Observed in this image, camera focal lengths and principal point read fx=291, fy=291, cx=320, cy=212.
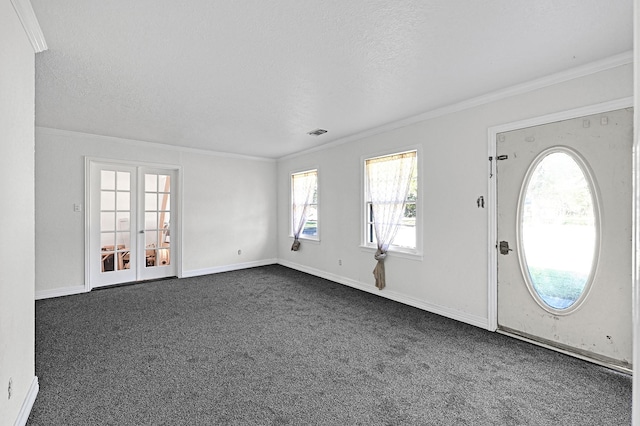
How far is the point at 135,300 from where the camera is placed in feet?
13.7

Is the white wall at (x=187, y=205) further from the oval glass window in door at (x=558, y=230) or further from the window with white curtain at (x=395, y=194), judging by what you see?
the oval glass window in door at (x=558, y=230)

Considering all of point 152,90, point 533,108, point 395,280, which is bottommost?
point 395,280

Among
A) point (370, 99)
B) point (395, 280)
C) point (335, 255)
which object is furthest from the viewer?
point (335, 255)

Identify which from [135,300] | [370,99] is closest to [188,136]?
[135,300]

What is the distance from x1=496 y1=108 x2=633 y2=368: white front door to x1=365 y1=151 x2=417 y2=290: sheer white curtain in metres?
1.24

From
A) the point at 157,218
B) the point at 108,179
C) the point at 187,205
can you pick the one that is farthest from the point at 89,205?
the point at 187,205

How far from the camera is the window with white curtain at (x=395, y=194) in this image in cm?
400

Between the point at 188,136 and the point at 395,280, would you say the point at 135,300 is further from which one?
the point at 395,280

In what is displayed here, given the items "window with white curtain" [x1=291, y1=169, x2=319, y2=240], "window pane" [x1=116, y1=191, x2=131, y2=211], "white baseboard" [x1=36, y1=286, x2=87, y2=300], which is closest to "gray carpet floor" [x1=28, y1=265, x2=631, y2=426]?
"white baseboard" [x1=36, y1=286, x2=87, y2=300]

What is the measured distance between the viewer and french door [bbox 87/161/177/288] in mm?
4766

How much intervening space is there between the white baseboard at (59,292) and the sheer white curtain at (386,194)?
4587 millimetres

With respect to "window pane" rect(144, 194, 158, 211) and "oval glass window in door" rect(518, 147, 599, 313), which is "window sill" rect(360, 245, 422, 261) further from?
"window pane" rect(144, 194, 158, 211)

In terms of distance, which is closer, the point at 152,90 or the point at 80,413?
the point at 80,413

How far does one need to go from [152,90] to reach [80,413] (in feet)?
9.17
